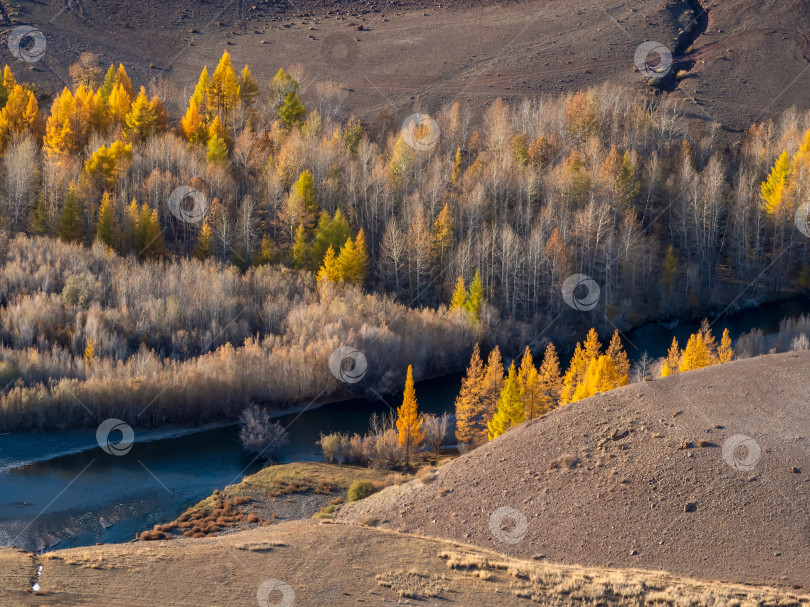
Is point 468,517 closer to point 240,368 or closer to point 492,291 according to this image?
point 240,368

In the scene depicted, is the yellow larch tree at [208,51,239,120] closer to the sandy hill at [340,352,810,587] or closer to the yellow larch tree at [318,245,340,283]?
the yellow larch tree at [318,245,340,283]

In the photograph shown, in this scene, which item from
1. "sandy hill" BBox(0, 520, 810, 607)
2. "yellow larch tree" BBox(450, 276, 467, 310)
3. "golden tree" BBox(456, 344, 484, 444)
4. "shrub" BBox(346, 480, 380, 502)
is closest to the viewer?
"sandy hill" BBox(0, 520, 810, 607)

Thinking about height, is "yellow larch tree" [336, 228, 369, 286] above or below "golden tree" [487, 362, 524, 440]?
above

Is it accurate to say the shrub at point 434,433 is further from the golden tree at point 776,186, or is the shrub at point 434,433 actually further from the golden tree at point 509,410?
the golden tree at point 776,186

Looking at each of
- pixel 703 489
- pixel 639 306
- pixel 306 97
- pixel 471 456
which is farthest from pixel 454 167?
pixel 703 489

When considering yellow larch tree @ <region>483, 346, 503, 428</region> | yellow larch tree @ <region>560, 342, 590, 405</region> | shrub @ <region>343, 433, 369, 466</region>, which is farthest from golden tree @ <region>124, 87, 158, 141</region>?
yellow larch tree @ <region>560, 342, 590, 405</region>

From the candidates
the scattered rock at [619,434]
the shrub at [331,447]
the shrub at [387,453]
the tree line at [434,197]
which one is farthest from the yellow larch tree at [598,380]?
the tree line at [434,197]
